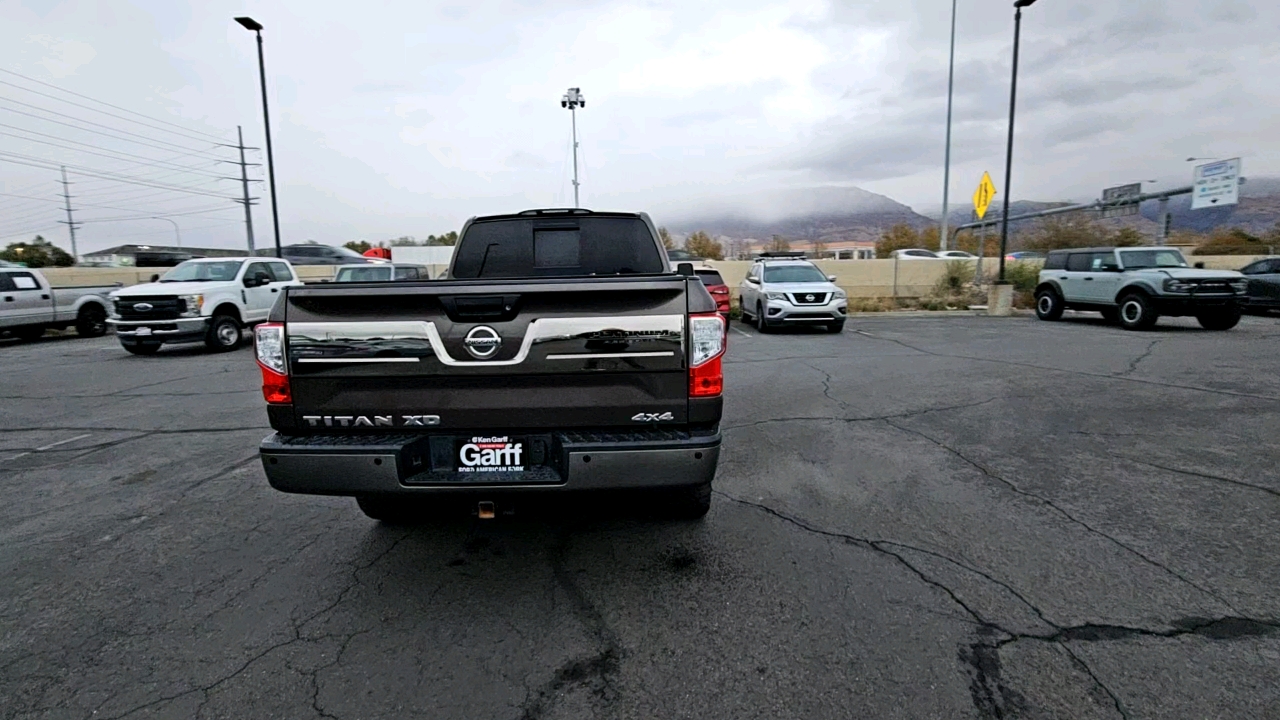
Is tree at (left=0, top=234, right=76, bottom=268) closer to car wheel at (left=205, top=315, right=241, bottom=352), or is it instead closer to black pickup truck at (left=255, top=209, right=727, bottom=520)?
car wheel at (left=205, top=315, right=241, bottom=352)

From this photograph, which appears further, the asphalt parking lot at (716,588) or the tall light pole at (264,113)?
the tall light pole at (264,113)

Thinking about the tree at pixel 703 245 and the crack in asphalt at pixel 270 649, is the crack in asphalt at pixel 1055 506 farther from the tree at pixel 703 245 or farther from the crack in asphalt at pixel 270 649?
the tree at pixel 703 245

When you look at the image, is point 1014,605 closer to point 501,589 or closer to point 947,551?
point 947,551

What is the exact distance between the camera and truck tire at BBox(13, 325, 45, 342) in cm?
1516

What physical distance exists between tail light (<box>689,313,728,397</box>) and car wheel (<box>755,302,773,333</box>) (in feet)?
41.4

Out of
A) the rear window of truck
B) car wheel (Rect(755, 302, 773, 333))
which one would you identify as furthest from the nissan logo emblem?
car wheel (Rect(755, 302, 773, 333))

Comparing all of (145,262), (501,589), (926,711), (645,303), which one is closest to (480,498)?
(501,589)

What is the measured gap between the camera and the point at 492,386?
114 inches

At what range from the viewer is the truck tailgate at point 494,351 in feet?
9.36

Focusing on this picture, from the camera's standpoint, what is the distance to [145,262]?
35469mm

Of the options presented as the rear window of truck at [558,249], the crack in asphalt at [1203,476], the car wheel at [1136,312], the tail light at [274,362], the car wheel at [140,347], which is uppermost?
the rear window of truck at [558,249]

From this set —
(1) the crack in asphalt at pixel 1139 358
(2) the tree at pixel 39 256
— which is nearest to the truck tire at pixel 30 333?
(1) the crack in asphalt at pixel 1139 358

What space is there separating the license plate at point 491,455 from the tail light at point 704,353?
0.85m

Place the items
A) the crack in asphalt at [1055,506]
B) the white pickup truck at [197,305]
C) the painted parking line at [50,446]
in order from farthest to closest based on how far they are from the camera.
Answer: the white pickup truck at [197,305] < the painted parking line at [50,446] < the crack in asphalt at [1055,506]
